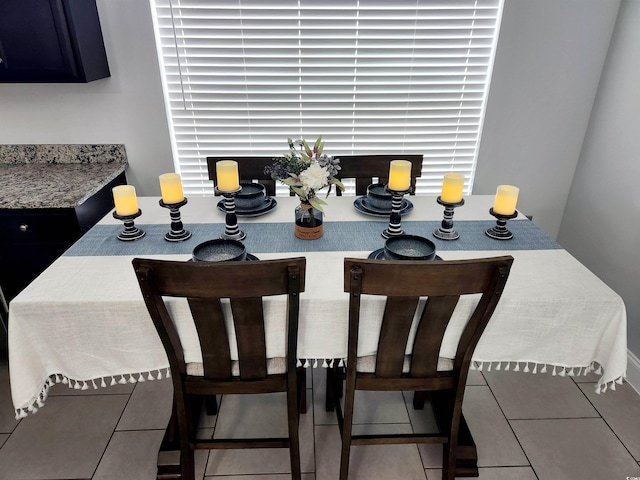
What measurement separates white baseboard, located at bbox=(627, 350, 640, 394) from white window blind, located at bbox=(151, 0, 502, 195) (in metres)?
1.34

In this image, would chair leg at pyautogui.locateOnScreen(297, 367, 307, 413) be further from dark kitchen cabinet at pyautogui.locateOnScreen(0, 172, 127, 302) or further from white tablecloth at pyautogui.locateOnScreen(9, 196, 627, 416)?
dark kitchen cabinet at pyautogui.locateOnScreen(0, 172, 127, 302)

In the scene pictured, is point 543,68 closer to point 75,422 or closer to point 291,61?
point 291,61

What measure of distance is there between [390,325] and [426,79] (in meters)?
1.78

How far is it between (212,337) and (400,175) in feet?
3.00

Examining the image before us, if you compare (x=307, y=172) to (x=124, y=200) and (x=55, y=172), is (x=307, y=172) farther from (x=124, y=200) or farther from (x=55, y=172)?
(x=55, y=172)

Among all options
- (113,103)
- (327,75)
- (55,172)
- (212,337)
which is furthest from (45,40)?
(212,337)

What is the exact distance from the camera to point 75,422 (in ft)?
5.86

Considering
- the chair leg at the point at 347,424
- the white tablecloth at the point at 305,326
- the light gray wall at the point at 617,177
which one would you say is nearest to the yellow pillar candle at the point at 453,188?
the white tablecloth at the point at 305,326

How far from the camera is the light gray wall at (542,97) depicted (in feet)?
7.37

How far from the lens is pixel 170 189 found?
155 cm

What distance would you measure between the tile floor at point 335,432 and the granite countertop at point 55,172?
2.91 feet

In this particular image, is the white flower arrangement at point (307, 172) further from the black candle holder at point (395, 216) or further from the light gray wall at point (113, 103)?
the light gray wall at point (113, 103)

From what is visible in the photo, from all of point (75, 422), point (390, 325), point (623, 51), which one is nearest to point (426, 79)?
point (623, 51)

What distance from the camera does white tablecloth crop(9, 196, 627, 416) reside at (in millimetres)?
1257
